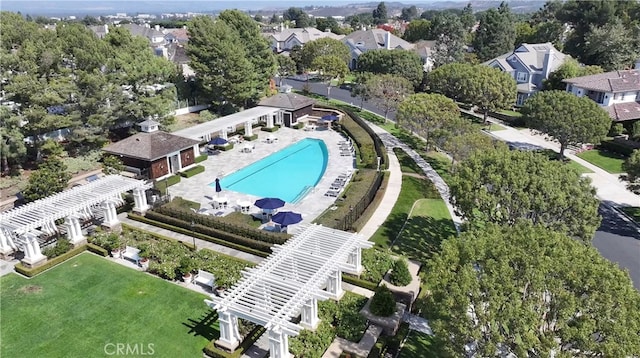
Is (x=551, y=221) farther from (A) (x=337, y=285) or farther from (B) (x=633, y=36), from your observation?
(B) (x=633, y=36)

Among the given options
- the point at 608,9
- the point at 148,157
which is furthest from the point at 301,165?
the point at 608,9

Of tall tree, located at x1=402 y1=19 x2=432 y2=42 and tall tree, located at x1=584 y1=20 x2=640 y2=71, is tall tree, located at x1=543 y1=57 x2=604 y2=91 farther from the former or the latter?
tall tree, located at x1=402 y1=19 x2=432 y2=42

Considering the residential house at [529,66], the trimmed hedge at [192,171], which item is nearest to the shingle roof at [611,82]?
the residential house at [529,66]

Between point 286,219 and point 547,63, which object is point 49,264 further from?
point 547,63

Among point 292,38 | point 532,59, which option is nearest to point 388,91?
point 532,59

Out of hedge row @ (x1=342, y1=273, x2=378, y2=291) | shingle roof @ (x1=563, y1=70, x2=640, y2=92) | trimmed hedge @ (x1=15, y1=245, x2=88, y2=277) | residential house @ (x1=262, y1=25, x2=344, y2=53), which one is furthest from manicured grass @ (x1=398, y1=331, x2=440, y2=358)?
residential house @ (x1=262, y1=25, x2=344, y2=53)

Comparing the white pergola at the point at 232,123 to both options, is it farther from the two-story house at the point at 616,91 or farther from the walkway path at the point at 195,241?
the two-story house at the point at 616,91
